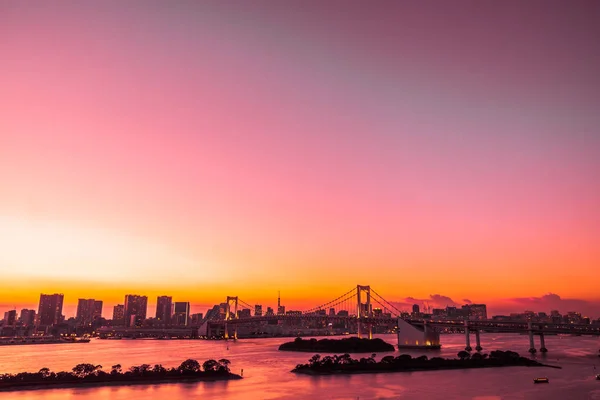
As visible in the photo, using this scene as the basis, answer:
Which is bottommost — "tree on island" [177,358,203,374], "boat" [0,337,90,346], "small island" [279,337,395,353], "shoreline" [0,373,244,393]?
"boat" [0,337,90,346]

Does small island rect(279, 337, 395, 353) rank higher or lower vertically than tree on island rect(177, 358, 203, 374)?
lower

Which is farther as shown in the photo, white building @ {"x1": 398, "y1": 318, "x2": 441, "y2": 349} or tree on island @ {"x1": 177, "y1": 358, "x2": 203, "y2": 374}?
white building @ {"x1": 398, "y1": 318, "x2": 441, "y2": 349}

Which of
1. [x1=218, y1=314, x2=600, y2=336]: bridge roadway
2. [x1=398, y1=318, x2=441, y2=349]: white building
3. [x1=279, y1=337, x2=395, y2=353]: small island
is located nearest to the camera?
[x1=218, y1=314, x2=600, y2=336]: bridge roadway

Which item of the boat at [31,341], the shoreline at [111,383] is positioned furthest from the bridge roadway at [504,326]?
the boat at [31,341]

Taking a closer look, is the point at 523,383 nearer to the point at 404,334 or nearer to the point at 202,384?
the point at 202,384

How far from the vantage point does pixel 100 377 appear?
42.6 m

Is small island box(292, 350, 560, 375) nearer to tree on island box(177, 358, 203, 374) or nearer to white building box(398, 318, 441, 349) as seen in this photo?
tree on island box(177, 358, 203, 374)

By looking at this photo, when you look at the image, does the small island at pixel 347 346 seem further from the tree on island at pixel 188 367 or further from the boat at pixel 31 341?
the boat at pixel 31 341

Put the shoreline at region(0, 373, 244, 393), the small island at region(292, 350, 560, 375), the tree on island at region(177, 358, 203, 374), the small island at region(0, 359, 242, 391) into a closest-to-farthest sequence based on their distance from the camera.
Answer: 1. the shoreline at region(0, 373, 244, 393)
2. the small island at region(0, 359, 242, 391)
3. the tree on island at region(177, 358, 203, 374)
4. the small island at region(292, 350, 560, 375)

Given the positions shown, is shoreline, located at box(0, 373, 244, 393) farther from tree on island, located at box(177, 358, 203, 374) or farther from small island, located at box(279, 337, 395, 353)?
small island, located at box(279, 337, 395, 353)

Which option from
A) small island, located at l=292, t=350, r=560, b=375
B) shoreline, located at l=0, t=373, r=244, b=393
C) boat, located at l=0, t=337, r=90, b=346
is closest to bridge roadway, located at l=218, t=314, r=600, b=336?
small island, located at l=292, t=350, r=560, b=375

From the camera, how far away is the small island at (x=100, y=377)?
4022 centimetres

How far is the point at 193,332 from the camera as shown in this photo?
186000mm

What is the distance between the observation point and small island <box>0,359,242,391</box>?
40.2 m
